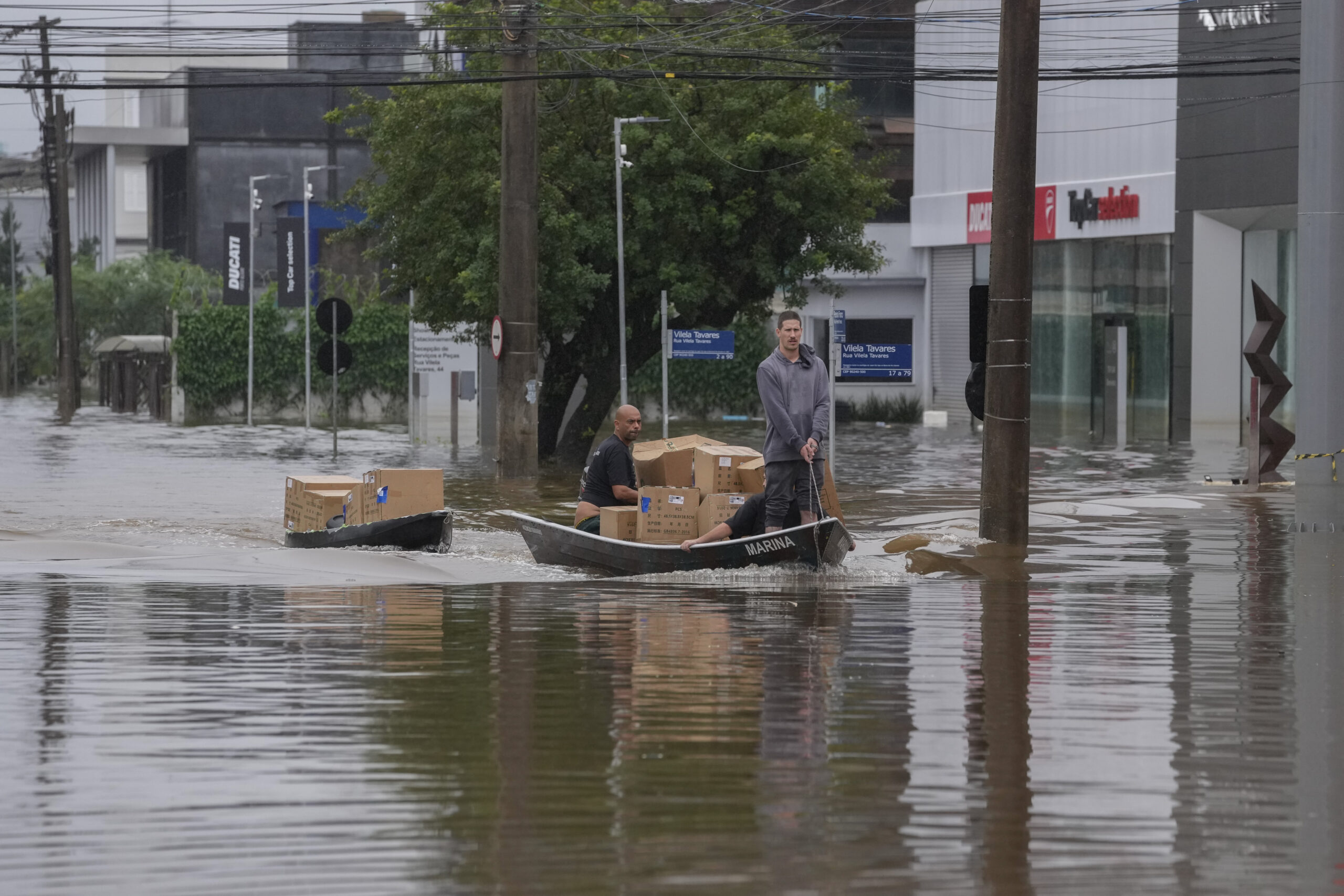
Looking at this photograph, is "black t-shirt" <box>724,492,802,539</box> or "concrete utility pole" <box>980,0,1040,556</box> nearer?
"black t-shirt" <box>724,492,802,539</box>

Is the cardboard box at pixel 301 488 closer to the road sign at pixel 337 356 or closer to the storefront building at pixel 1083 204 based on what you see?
the road sign at pixel 337 356

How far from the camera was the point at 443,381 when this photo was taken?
4281cm

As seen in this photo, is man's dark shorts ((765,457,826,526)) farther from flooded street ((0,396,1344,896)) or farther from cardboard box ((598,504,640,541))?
cardboard box ((598,504,640,541))

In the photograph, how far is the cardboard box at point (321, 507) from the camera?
18.5 meters

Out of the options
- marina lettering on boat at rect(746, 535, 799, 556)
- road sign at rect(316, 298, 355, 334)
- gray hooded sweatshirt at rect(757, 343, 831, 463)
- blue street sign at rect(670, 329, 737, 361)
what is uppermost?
road sign at rect(316, 298, 355, 334)

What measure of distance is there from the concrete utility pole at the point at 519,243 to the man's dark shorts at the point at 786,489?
12.0 m

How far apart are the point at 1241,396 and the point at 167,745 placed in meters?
33.9

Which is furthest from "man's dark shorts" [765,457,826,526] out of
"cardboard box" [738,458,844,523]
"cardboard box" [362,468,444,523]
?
"cardboard box" [362,468,444,523]

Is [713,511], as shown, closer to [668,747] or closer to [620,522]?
[620,522]

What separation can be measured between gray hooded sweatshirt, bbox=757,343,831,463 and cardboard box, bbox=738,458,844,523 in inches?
28.6

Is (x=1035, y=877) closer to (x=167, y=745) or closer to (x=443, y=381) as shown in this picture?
(x=167, y=745)

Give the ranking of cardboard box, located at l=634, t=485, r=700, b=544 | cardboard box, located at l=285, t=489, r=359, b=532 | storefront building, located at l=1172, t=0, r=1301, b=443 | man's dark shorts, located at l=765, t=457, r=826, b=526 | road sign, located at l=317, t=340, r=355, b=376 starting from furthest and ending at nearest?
storefront building, located at l=1172, t=0, r=1301, b=443 → road sign, located at l=317, t=340, r=355, b=376 → cardboard box, located at l=285, t=489, r=359, b=532 → cardboard box, located at l=634, t=485, r=700, b=544 → man's dark shorts, located at l=765, t=457, r=826, b=526

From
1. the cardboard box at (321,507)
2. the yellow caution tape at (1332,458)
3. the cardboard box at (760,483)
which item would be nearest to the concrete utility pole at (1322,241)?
the yellow caution tape at (1332,458)

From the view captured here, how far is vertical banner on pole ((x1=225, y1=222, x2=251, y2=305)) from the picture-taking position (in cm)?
5447
